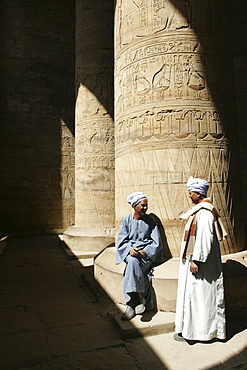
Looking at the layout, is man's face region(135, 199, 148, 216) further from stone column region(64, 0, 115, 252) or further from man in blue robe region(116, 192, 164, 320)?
stone column region(64, 0, 115, 252)

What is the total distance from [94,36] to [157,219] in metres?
6.35

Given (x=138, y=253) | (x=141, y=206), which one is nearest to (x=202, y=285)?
(x=138, y=253)

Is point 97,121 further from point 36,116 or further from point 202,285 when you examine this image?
point 202,285

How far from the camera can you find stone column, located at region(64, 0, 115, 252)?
7.97 m

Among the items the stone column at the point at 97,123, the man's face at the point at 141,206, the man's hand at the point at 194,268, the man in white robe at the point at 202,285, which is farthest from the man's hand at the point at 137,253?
the stone column at the point at 97,123

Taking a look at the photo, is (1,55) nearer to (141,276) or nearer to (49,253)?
(49,253)

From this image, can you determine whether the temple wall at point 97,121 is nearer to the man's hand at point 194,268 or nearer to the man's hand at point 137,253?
the man's hand at point 137,253

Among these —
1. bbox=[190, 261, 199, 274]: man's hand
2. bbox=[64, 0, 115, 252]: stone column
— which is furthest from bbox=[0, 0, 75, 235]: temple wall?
bbox=[190, 261, 199, 274]: man's hand

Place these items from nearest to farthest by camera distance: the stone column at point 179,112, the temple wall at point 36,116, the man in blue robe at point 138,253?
the man in blue robe at point 138,253 < the stone column at point 179,112 < the temple wall at point 36,116

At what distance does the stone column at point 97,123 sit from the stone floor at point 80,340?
3093mm

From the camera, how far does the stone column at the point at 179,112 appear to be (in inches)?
149

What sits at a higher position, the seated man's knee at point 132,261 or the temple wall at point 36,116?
the temple wall at point 36,116

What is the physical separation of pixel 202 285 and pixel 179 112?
2181 millimetres

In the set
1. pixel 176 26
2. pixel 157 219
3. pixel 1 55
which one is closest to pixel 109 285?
pixel 157 219
